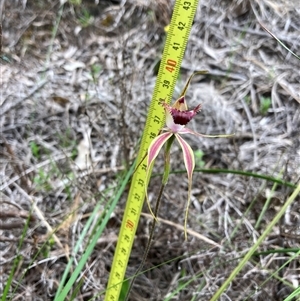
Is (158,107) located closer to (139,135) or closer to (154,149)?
(154,149)

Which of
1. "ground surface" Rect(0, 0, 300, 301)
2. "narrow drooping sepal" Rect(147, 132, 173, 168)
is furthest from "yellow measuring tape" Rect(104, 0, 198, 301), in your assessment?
"ground surface" Rect(0, 0, 300, 301)

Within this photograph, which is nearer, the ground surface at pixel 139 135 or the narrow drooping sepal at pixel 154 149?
the narrow drooping sepal at pixel 154 149

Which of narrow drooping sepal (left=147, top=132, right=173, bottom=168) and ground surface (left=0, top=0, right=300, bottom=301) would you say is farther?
ground surface (left=0, top=0, right=300, bottom=301)

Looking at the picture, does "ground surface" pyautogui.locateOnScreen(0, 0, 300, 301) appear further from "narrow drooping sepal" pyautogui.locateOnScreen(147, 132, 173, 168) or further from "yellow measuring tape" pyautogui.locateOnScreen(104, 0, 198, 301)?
"narrow drooping sepal" pyautogui.locateOnScreen(147, 132, 173, 168)

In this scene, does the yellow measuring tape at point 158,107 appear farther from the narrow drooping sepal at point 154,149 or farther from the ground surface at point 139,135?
the ground surface at point 139,135

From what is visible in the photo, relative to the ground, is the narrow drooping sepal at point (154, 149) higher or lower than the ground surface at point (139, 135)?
higher

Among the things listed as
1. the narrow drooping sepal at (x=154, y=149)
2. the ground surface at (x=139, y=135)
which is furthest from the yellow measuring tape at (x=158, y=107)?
the ground surface at (x=139, y=135)

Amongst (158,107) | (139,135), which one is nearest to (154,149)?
(158,107)

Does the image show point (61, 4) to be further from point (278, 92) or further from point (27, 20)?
point (278, 92)
